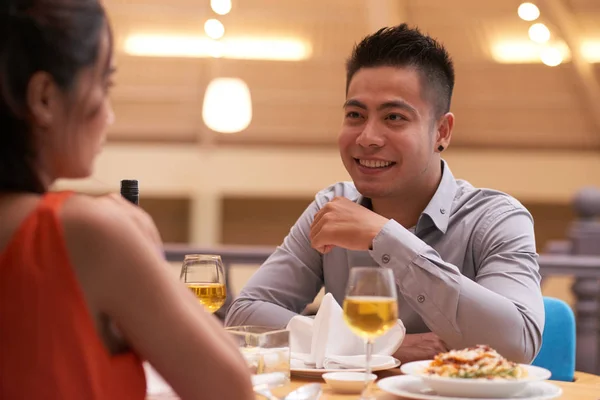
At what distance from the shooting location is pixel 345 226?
5.96 feet

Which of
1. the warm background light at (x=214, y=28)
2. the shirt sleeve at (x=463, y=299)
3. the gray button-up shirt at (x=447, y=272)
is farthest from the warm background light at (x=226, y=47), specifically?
the shirt sleeve at (x=463, y=299)

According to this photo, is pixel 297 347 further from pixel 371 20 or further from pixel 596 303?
pixel 371 20

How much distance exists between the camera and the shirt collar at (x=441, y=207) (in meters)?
2.05

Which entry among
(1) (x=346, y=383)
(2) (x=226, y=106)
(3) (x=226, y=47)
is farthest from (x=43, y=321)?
(3) (x=226, y=47)

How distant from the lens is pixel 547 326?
2107 millimetres

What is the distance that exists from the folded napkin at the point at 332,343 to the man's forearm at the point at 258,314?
0.25 metres

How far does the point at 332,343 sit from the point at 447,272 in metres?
0.29

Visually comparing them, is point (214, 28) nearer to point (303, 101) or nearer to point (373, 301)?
point (303, 101)

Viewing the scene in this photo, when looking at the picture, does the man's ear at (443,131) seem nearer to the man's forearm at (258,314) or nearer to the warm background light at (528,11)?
the man's forearm at (258,314)

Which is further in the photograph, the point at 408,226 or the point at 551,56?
the point at 551,56

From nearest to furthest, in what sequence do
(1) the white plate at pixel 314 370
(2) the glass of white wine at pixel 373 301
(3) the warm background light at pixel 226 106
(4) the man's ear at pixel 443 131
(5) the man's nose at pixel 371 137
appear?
(2) the glass of white wine at pixel 373 301
(1) the white plate at pixel 314 370
(5) the man's nose at pixel 371 137
(4) the man's ear at pixel 443 131
(3) the warm background light at pixel 226 106

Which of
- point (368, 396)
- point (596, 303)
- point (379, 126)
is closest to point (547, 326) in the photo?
point (379, 126)

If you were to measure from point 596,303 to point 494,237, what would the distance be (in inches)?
95.5

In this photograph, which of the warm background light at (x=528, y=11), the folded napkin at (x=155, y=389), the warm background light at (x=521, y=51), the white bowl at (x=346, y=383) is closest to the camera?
the folded napkin at (x=155, y=389)
